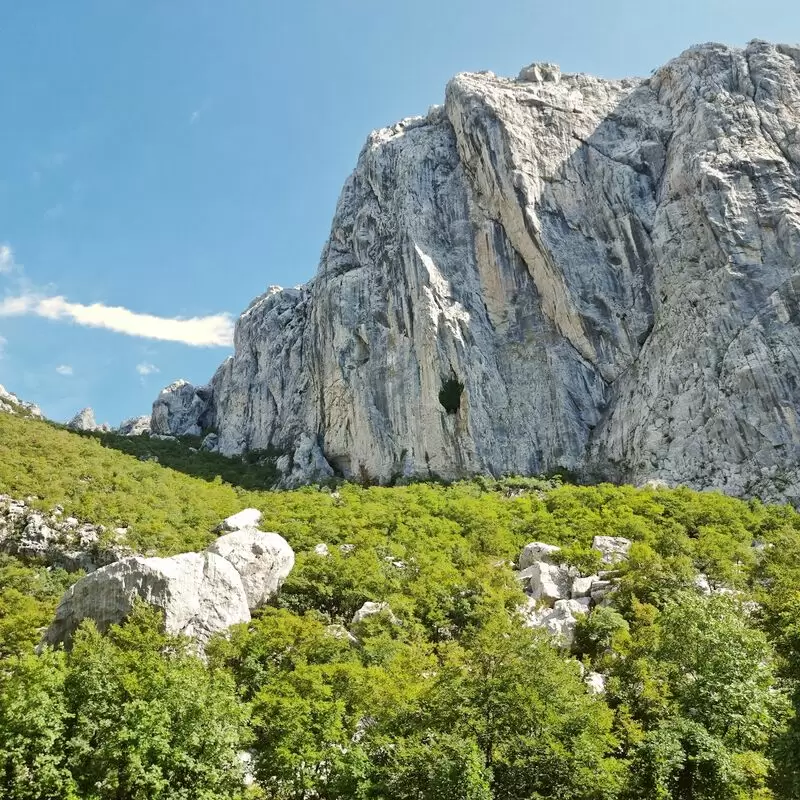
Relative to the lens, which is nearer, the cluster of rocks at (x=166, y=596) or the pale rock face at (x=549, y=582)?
the cluster of rocks at (x=166, y=596)

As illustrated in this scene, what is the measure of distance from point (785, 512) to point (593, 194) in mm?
35593

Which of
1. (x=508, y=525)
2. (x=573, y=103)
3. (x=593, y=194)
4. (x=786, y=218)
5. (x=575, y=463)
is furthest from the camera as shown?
(x=573, y=103)

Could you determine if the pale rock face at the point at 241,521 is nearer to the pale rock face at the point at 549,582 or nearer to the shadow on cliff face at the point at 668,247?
the pale rock face at the point at 549,582

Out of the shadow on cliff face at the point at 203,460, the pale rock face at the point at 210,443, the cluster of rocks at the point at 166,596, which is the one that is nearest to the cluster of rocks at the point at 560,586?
the cluster of rocks at the point at 166,596

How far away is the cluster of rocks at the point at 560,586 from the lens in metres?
24.0

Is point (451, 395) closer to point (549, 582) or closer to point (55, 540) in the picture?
point (549, 582)

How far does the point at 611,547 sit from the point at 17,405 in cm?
6083

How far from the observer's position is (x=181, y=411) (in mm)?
100625

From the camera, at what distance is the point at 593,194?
6506 centimetres

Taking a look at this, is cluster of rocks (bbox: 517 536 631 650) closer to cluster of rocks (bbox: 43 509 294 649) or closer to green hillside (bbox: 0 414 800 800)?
green hillside (bbox: 0 414 800 800)

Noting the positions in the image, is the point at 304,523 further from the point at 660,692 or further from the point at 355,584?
the point at 660,692

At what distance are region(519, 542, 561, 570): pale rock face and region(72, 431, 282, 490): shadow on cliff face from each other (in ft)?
115

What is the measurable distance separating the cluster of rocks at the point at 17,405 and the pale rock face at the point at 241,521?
38.5 m

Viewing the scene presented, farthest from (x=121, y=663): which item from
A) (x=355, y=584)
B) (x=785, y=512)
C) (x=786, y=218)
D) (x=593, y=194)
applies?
(x=593, y=194)
